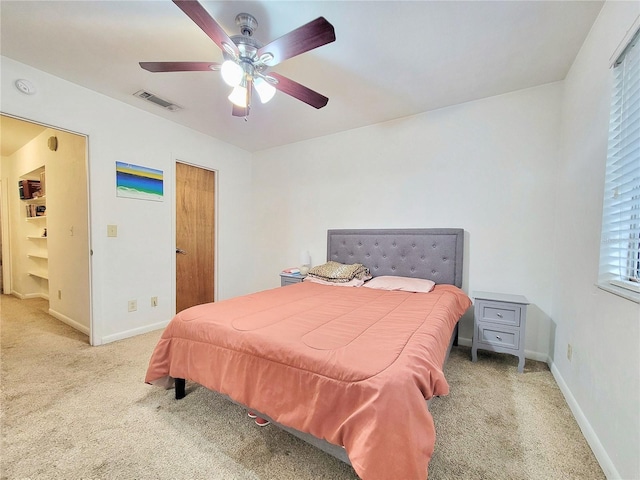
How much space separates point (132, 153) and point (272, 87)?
6.66 ft

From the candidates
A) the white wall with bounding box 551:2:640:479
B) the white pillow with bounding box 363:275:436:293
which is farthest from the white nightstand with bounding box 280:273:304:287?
the white wall with bounding box 551:2:640:479

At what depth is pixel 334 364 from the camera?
1067mm

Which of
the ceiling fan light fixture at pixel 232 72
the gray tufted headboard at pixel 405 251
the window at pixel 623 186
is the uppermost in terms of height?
the ceiling fan light fixture at pixel 232 72

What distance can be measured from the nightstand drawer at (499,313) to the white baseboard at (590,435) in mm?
464

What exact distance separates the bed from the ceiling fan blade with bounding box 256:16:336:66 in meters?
1.52

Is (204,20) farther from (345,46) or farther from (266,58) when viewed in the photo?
(345,46)

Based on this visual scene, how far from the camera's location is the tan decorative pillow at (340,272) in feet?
9.47

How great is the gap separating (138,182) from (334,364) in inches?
119

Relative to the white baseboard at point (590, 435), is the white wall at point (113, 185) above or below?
above

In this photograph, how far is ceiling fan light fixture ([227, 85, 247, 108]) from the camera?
1.77 metres

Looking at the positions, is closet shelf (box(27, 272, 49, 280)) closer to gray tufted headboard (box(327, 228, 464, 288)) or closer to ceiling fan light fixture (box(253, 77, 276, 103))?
gray tufted headboard (box(327, 228, 464, 288))

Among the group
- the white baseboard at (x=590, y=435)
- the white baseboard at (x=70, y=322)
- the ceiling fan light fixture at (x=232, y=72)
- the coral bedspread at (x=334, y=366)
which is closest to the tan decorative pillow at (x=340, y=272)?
the coral bedspread at (x=334, y=366)

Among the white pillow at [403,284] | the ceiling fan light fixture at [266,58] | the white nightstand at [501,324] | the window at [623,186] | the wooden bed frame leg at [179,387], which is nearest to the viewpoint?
the window at [623,186]

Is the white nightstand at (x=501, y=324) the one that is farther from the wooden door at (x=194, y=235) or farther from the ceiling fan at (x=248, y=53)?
the wooden door at (x=194, y=235)
